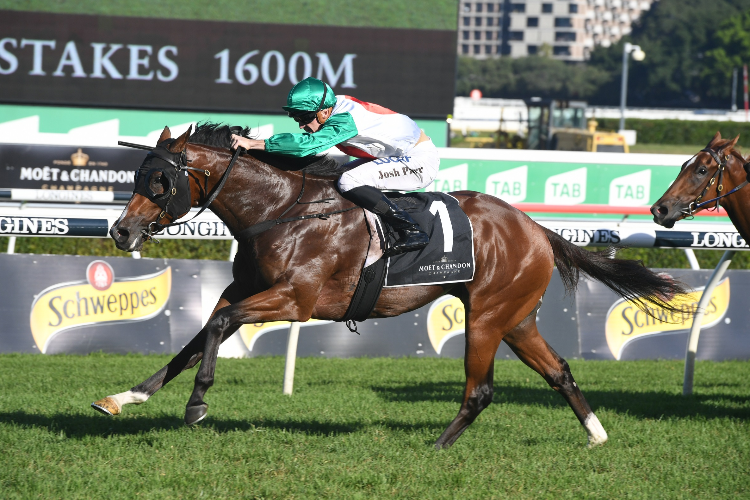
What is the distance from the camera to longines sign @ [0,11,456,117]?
1602 centimetres

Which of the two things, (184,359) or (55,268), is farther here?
(55,268)

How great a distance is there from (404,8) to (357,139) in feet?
46.4

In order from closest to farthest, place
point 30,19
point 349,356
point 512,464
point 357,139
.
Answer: point 512,464
point 357,139
point 349,356
point 30,19

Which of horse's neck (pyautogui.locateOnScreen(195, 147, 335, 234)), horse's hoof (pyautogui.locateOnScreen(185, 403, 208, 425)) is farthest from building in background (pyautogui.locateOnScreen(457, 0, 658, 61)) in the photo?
horse's hoof (pyautogui.locateOnScreen(185, 403, 208, 425))

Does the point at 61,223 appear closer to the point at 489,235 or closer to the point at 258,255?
the point at 258,255

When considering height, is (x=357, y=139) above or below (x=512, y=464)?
above

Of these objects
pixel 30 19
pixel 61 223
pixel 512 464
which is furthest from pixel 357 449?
pixel 30 19

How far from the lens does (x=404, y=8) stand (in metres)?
17.7

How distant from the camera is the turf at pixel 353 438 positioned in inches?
142

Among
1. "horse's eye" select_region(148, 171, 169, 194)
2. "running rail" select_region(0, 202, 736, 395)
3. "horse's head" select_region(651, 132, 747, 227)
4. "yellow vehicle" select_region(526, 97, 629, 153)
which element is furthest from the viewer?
"yellow vehicle" select_region(526, 97, 629, 153)

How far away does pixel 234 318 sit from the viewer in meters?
3.84

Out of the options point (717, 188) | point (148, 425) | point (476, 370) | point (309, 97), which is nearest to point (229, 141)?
point (309, 97)

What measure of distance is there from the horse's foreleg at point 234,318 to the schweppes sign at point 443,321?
140 inches

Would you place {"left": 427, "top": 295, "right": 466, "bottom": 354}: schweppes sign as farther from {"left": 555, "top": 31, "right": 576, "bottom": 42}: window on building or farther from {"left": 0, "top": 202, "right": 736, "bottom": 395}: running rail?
{"left": 555, "top": 31, "right": 576, "bottom": 42}: window on building
